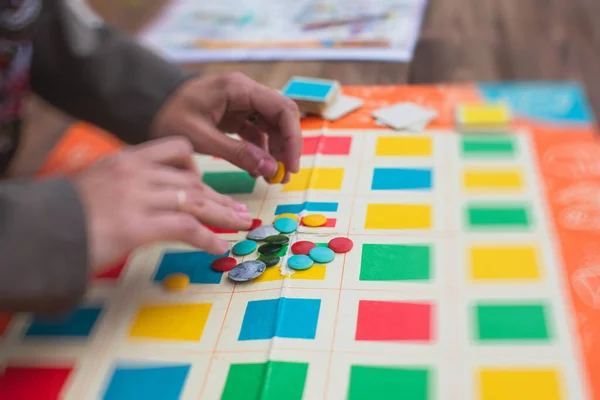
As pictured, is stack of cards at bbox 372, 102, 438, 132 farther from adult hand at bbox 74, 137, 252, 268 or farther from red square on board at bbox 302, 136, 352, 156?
adult hand at bbox 74, 137, 252, 268

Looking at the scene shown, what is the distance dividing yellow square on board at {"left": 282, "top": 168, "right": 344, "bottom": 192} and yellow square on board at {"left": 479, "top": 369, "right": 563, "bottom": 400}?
0.31 metres

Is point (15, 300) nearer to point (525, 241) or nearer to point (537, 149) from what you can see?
point (525, 241)

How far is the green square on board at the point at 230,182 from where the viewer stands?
780 mm

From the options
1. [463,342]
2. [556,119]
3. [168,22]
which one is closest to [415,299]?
[463,342]

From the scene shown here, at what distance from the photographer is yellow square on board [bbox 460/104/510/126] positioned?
2.75 ft

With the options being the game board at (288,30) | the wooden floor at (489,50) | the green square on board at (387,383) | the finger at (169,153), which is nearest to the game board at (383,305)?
the green square on board at (387,383)

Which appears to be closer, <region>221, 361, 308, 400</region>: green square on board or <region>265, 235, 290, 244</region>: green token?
<region>221, 361, 308, 400</region>: green square on board

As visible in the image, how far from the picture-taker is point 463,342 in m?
0.53

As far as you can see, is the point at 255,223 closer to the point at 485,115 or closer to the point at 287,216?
the point at 287,216

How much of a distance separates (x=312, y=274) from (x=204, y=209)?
123 mm

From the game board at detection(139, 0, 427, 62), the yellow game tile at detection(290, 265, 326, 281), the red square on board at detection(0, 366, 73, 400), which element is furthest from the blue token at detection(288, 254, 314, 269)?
the game board at detection(139, 0, 427, 62)

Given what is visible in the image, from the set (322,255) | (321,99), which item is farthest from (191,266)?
(321,99)

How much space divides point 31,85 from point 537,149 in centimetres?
67

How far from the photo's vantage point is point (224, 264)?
0.65 metres
